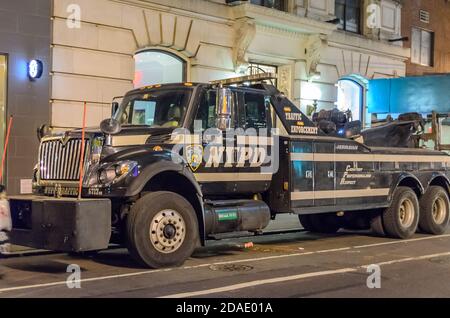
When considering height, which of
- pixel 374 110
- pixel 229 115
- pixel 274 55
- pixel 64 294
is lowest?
pixel 64 294

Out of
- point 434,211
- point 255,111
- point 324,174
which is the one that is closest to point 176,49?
point 255,111

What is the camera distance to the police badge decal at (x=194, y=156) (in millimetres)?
9141

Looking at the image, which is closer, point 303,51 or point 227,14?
point 227,14

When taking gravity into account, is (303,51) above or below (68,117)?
above

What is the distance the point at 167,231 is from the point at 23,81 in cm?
726

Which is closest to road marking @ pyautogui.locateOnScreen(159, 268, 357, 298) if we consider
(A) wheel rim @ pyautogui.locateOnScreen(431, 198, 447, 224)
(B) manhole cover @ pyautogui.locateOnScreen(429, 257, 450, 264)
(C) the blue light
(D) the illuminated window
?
(B) manhole cover @ pyautogui.locateOnScreen(429, 257, 450, 264)

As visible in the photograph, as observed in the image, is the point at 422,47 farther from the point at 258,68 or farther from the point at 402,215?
the point at 402,215

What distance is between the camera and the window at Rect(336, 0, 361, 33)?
2255cm

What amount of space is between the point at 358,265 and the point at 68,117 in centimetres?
852

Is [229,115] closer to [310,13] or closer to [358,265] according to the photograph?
[358,265]

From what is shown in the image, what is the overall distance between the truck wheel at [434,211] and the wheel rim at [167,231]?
21.9 feet

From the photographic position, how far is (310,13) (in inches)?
808

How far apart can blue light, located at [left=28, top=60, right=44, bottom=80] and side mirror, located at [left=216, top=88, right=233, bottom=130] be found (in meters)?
6.54
